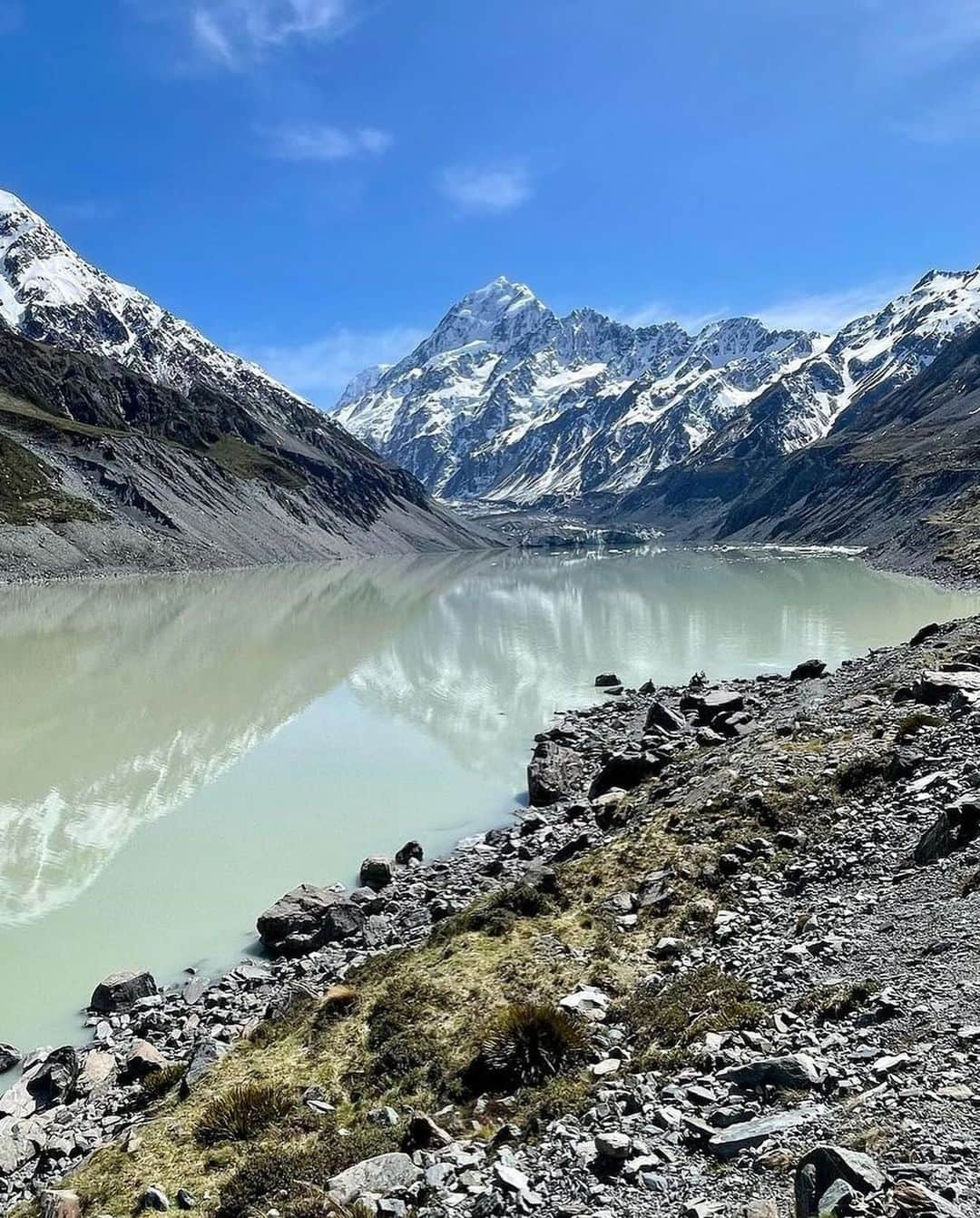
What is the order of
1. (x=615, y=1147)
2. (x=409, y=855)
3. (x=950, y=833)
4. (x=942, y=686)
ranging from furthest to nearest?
(x=409, y=855), (x=942, y=686), (x=950, y=833), (x=615, y=1147)

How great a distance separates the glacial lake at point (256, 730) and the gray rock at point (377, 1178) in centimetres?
900

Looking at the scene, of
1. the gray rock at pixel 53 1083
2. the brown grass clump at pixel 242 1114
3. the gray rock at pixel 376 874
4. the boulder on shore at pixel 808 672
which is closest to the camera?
the brown grass clump at pixel 242 1114

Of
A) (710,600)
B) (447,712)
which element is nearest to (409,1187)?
(447,712)

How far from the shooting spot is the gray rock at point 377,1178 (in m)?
8.16

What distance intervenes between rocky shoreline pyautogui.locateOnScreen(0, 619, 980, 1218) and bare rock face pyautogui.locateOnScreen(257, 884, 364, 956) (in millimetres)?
57

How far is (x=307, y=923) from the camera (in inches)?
699

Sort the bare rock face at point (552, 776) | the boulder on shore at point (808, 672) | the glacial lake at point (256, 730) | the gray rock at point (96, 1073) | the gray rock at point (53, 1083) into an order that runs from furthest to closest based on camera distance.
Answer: the boulder on shore at point (808, 672) → the bare rock face at point (552, 776) → the glacial lake at point (256, 730) → the gray rock at point (96, 1073) → the gray rock at point (53, 1083)

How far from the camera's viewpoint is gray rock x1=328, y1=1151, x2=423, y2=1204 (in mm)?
8164

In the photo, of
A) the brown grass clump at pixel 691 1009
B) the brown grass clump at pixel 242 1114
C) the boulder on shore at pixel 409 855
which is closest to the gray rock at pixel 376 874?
the boulder on shore at pixel 409 855

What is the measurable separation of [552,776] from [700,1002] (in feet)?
54.2

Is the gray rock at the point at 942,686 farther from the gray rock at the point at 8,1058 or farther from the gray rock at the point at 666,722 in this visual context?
the gray rock at the point at 8,1058

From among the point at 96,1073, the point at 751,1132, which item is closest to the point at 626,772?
the point at 96,1073

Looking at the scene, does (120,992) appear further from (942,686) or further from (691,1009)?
(942,686)

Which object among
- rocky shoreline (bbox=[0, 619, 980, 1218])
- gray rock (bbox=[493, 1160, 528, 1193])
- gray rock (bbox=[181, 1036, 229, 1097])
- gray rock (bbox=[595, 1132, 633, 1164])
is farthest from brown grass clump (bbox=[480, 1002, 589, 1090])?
gray rock (bbox=[181, 1036, 229, 1097])
